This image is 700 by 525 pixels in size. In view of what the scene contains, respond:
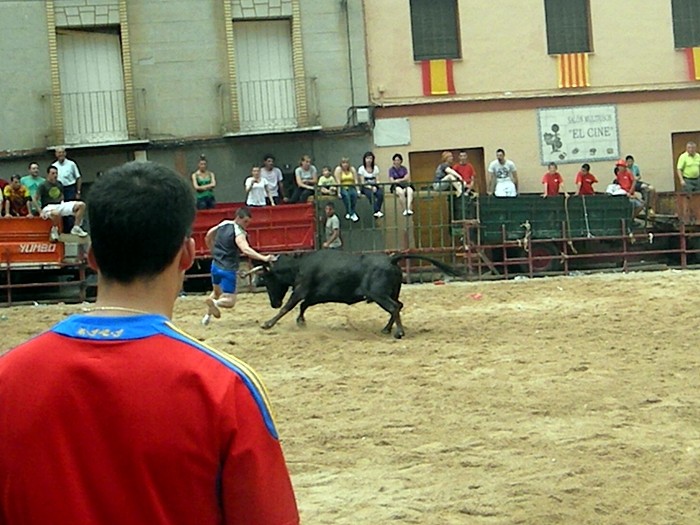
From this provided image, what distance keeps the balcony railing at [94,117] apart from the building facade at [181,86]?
2cm

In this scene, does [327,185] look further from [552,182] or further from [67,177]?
[552,182]

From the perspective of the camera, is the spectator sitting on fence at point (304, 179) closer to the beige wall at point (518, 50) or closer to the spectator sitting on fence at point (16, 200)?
the beige wall at point (518, 50)

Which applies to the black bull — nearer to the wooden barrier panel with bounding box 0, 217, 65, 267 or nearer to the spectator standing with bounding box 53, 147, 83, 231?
the wooden barrier panel with bounding box 0, 217, 65, 267

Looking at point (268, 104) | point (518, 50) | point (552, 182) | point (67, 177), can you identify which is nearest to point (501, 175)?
point (552, 182)

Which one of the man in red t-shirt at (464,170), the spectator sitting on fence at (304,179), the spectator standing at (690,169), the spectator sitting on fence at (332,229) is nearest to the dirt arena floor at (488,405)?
the spectator sitting on fence at (332,229)

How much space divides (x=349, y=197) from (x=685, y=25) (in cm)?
944

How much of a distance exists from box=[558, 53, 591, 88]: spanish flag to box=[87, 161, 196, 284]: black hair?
24312 millimetres

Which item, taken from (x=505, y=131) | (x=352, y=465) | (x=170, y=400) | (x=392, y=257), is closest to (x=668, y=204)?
(x=505, y=131)

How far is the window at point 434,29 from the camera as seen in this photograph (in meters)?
26.1

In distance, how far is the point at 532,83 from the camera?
26000 millimetres

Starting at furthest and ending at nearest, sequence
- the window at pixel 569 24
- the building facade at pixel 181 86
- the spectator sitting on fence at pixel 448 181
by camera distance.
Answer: the window at pixel 569 24 < the building facade at pixel 181 86 < the spectator sitting on fence at pixel 448 181

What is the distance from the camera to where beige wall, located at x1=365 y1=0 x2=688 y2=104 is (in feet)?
84.4

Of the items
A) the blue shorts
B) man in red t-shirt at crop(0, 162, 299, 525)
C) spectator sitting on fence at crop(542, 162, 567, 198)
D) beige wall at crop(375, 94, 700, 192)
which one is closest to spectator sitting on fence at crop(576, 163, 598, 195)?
spectator sitting on fence at crop(542, 162, 567, 198)

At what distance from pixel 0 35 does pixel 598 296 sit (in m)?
13.9
